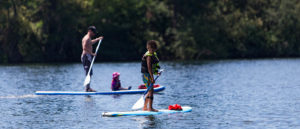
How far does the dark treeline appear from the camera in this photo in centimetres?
6419

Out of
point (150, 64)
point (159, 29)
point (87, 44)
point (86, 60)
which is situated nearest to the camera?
point (150, 64)

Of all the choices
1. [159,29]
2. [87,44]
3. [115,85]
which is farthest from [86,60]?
[159,29]

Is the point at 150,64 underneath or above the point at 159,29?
above

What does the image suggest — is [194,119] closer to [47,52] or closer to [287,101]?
[287,101]

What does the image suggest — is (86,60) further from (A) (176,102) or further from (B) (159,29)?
(B) (159,29)

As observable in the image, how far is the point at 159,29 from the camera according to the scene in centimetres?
7150

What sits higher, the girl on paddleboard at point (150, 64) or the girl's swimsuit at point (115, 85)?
the girl on paddleboard at point (150, 64)

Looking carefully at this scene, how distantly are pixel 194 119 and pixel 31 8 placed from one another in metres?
52.7

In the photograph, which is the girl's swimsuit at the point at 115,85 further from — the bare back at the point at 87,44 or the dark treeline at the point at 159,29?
the dark treeline at the point at 159,29

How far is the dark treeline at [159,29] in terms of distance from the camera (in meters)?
64.2

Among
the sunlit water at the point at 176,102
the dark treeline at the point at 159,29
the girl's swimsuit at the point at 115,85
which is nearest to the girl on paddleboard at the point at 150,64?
the sunlit water at the point at 176,102

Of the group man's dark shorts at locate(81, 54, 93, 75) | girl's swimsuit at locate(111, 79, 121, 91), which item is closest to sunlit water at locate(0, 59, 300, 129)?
girl's swimsuit at locate(111, 79, 121, 91)

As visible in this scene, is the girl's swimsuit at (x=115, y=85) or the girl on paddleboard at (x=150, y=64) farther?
the girl's swimsuit at (x=115, y=85)

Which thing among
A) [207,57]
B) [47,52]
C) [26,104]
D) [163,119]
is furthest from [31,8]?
[163,119]
